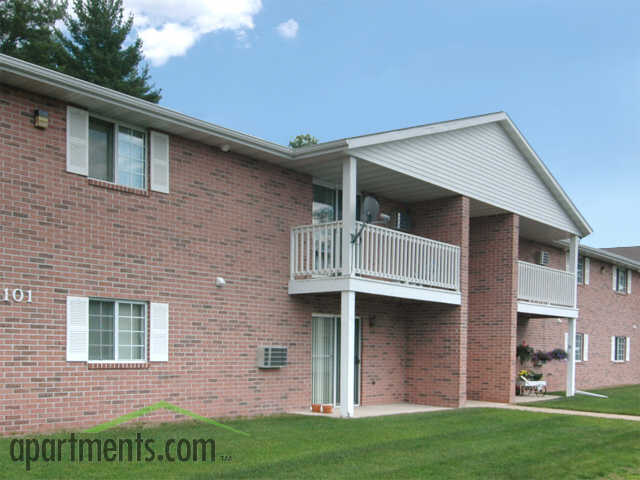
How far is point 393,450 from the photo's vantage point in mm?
9750

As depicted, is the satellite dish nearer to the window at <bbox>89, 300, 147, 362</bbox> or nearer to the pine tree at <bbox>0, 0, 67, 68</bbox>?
the window at <bbox>89, 300, 147, 362</bbox>

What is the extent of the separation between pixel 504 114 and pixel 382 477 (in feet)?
38.5

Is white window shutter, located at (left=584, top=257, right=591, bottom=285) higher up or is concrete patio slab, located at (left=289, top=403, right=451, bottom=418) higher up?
white window shutter, located at (left=584, top=257, right=591, bottom=285)

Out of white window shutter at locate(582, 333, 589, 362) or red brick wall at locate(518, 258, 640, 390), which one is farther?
white window shutter at locate(582, 333, 589, 362)

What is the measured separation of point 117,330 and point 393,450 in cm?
462

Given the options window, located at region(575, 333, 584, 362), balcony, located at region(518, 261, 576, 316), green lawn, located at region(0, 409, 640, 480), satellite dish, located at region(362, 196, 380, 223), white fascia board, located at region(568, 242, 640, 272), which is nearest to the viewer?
green lawn, located at region(0, 409, 640, 480)

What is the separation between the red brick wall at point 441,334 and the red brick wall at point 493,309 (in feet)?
6.02

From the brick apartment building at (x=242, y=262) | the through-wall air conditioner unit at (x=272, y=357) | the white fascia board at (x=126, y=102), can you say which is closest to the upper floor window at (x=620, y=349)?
the brick apartment building at (x=242, y=262)

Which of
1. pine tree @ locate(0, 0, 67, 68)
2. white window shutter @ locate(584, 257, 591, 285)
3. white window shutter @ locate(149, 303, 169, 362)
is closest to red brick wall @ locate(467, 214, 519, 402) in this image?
white window shutter @ locate(584, 257, 591, 285)

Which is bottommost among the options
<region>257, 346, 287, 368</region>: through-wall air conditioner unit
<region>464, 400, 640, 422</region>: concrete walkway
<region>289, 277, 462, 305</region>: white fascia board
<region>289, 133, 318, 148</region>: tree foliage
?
<region>464, 400, 640, 422</region>: concrete walkway

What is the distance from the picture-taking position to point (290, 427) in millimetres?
11469

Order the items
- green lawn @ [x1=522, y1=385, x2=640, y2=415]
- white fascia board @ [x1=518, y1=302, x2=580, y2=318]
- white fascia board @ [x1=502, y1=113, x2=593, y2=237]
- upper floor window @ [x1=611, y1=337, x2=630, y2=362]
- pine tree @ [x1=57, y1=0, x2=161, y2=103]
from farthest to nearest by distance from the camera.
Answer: pine tree @ [x1=57, y1=0, x2=161, y2=103], upper floor window @ [x1=611, y1=337, x2=630, y2=362], white fascia board @ [x1=518, y1=302, x2=580, y2=318], white fascia board @ [x1=502, y1=113, x2=593, y2=237], green lawn @ [x1=522, y1=385, x2=640, y2=415]

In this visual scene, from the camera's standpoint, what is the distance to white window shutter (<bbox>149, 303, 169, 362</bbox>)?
11.5 m

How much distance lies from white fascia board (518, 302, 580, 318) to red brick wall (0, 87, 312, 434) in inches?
274
